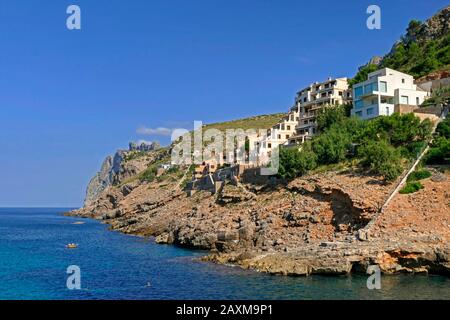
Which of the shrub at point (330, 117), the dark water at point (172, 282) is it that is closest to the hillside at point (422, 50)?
the shrub at point (330, 117)

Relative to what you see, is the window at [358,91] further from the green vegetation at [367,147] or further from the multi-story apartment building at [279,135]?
the multi-story apartment building at [279,135]

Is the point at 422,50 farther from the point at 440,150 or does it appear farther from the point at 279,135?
the point at 440,150

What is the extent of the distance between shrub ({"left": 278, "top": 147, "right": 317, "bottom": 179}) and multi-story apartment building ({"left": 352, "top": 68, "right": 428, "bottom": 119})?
11529mm

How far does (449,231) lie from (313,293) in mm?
13469

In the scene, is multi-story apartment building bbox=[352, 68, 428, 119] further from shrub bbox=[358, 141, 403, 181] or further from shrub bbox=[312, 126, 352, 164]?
shrub bbox=[358, 141, 403, 181]

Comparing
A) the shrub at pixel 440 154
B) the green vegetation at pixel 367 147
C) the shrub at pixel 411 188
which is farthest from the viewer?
the green vegetation at pixel 367 147

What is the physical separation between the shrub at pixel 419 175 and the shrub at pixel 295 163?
12.7 meters

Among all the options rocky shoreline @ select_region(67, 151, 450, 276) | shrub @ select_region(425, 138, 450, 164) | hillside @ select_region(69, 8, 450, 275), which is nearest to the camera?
rocky shoreline @ select_region(67, 151, 450, 276)

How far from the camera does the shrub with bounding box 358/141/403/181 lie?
137 ft

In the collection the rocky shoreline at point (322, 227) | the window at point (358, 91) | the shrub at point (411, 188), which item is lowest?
the rocky shoreline at point (322, 227)

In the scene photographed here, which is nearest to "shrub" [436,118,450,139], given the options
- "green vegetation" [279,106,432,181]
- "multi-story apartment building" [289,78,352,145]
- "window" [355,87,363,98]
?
"green vegetation" [279,106,432,181]

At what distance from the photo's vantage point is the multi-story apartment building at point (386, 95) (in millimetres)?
56469

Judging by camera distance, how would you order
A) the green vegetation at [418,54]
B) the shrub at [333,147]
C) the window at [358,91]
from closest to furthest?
the shrub at [333,147] < the window at [358,91] < the green vegetation at [418,54]

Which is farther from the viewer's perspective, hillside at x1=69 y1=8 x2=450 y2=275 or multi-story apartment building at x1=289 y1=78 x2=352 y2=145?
multi-story apartment building at x1=289 y1=78 x2=352 y2=145
